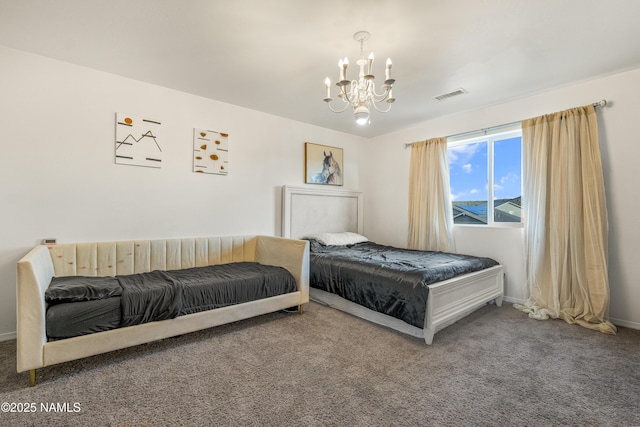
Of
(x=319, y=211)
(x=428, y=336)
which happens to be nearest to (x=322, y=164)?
(x=319, y=211)

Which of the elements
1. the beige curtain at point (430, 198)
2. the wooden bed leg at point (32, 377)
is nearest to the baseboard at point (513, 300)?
the beige curtain at point (430, 198)

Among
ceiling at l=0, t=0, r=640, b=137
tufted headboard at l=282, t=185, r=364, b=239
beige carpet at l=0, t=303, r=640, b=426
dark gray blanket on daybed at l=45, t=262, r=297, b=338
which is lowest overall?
beige carpet at l=0, t=303, r=640, b=426

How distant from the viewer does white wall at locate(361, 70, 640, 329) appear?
2.71m

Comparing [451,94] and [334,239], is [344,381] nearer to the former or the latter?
[334,239]

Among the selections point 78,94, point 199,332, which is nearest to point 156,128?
point 78,94

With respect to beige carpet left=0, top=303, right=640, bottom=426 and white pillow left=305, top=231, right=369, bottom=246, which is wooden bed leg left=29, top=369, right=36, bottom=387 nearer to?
beige carpet left=0, top=303, right=640, bottom=426

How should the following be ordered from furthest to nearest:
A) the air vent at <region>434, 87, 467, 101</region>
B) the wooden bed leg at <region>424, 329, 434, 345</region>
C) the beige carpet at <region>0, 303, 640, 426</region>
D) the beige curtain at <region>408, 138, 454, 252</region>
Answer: the beige curtain at <region>408, 138, 454, 252</region> → the air vent at <region>434, 87, 467, 101</region> → the wooden bed leg at <region>424, 329, 434, 345</region> → the beige carpet at <region>0, 303, 640, 426</region>

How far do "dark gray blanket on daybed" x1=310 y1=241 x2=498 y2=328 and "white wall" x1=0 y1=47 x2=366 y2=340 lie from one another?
1.18m

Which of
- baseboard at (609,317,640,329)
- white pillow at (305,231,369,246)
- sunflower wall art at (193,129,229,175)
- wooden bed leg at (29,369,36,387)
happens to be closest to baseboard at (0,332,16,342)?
wooden bed leg at (29,369,36,387)

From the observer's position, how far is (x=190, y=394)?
5.52 feet

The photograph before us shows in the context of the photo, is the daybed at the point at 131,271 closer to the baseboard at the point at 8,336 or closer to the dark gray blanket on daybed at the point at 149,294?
the dark gray blanket on daybed at the point at 149,294

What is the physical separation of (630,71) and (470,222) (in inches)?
82.2

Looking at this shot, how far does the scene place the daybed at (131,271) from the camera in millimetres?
1718

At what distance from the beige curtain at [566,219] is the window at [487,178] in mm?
255
